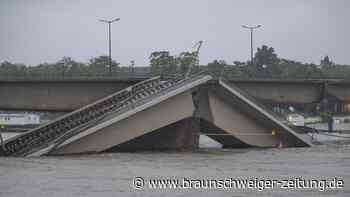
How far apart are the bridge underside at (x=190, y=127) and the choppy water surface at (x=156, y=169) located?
1.34m

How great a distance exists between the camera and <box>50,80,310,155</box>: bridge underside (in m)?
48.3

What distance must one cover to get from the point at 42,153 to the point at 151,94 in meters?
9.24

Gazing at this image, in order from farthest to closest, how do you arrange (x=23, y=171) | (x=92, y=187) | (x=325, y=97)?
(x=325, y=97) < (x=23, y=171) < (x=92, y=187)

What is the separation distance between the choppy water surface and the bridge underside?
134 cm

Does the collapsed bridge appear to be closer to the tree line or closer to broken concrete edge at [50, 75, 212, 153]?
broken concrete edge at [50, 75, 212, 153]

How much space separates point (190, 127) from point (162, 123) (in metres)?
4.92

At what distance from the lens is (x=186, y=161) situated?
4500 centimetres

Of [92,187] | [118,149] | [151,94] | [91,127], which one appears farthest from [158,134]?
[92,187]

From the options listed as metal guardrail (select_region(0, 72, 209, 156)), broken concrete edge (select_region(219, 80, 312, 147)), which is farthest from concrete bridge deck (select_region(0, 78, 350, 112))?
broken concrete edge (select_region(219, 80, 312, 147))

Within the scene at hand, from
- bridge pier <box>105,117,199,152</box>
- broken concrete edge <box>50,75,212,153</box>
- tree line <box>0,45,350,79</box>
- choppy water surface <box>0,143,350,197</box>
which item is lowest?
choppy water surface <box>0,143,350,197</box>

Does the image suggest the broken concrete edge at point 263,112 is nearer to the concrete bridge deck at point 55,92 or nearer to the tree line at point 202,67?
the concrete bridge deck at point 55,92

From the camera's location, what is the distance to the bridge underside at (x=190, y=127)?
Answer: 48300 mm

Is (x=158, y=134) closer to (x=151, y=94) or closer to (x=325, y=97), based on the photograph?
(x=151, y=94)

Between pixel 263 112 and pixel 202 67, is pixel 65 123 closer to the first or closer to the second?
Result: pixel 263 112
